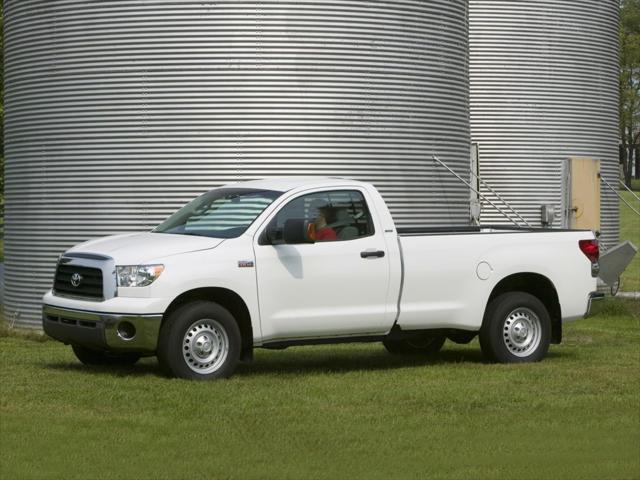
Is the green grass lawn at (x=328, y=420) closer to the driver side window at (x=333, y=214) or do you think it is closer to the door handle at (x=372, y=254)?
the door handle at (x=372, y=254)

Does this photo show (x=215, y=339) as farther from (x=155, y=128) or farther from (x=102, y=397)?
(x=155, y=128)

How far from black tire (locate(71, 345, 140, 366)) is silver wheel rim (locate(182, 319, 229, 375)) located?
1.25 metres

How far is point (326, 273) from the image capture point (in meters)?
13.4

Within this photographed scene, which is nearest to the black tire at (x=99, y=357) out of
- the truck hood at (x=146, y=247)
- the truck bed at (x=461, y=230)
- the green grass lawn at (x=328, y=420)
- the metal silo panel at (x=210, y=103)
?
the green grass lawn at (x=328, y=420)

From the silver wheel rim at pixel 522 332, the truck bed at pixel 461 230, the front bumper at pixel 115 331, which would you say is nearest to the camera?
the front bumper at pixel 115 331

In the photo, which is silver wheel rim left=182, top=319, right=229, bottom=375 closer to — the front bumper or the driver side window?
the front bumper

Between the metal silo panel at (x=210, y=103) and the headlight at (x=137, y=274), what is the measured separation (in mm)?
5861

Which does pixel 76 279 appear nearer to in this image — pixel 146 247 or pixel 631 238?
pixel 146 247

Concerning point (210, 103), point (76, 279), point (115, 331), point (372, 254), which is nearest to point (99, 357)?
point (76, 279)

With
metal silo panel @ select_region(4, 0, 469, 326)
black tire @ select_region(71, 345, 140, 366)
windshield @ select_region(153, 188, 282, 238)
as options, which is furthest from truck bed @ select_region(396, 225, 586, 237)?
metal silo panel @ select_region(4, 0, 469, 326)

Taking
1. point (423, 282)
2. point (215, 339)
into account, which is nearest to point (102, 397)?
point (215, 339)

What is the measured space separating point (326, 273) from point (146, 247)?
1.74 meters

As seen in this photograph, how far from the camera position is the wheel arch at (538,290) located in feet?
48.2

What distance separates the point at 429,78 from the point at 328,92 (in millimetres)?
1753
